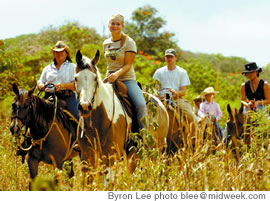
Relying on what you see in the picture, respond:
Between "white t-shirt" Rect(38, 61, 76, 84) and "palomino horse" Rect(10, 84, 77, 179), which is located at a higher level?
"white t-shirt" Rect(38, 61, 76, 84)

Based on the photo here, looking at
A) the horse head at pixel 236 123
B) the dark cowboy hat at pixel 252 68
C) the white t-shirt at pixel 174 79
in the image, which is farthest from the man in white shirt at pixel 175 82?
the dark cowboy hat at pixel 252 68

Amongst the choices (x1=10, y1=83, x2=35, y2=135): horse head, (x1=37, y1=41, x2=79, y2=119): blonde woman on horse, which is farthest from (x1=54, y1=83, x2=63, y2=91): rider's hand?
(x1=10, y1=83, x2=35, y2=135): horse head

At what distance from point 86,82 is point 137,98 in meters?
1.12

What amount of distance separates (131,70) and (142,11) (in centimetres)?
1809

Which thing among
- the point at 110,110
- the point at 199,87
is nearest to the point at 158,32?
the point at 199,87

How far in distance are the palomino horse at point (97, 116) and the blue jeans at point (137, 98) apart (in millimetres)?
186

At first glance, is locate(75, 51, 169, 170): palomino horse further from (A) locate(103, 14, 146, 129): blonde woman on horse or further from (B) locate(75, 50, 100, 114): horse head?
(A) locate(103, 14, 146, 129): blonde woman on horse

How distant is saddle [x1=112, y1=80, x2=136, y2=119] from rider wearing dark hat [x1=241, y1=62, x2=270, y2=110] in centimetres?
271

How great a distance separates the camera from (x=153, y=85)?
233 inches

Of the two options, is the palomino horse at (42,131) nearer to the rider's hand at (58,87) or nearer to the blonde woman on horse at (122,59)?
the rider's hand at (58,87)

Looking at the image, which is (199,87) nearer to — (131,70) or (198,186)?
(131,70)

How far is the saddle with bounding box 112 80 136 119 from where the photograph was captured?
5675 mm

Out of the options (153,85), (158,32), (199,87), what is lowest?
(199,87)

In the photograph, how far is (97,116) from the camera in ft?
16.8
